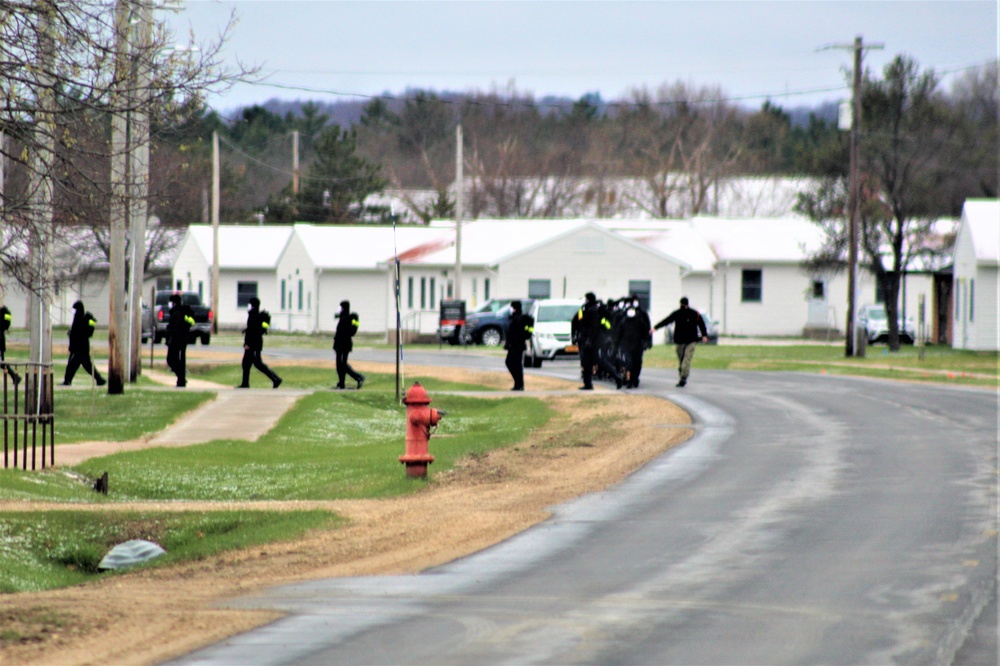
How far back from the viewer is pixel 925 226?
151 ft

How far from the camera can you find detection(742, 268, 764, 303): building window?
5894 centimetres

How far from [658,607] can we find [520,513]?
430 cm

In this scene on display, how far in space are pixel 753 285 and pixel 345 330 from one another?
3395 centimetres

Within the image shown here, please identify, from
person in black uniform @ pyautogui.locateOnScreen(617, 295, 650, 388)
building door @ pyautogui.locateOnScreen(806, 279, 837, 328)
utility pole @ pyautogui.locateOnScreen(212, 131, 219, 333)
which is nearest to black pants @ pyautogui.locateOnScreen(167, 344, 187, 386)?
person in black uniform @ pyautogui.locateOnScreen(617, 295, 650, 388)

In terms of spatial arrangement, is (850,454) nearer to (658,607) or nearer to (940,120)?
(658,607)

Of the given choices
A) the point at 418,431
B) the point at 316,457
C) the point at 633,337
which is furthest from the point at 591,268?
the point at 418,431

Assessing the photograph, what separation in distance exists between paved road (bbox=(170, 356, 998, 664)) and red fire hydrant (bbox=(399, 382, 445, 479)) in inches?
82.4

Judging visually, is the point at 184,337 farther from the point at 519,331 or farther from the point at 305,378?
the point at 519,331

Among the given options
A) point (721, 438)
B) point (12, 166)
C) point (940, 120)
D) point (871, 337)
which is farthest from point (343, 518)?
point (871, 337)

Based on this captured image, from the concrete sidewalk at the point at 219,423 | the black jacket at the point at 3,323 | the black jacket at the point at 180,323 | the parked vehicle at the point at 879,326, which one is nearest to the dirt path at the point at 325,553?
the concrete sidewalk at the point at 219,423

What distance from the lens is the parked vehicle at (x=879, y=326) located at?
53250mm

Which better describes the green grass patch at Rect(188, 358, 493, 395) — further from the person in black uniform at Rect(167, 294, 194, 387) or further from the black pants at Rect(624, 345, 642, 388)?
the black pants at Rect(624, 345, 642, 388)

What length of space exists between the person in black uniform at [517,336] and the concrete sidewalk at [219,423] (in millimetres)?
3950

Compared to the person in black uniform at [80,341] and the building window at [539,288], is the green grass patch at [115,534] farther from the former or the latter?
the building window at [539,288]
